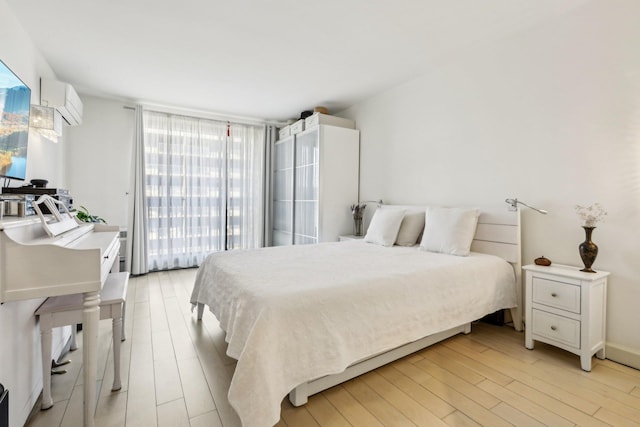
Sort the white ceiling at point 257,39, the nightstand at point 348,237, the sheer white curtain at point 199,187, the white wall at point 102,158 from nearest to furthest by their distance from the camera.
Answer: the white ceiling at point 257,39 → the nightstand at point 348,237 → the white wall at point 102,158 → the sheer white curtain at point 199,187

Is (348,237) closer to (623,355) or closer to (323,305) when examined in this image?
(323,305)

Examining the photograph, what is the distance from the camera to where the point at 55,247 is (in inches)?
48.0

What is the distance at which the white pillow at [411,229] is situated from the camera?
10.3 ft

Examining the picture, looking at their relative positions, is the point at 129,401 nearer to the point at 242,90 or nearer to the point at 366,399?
the point at 366,399

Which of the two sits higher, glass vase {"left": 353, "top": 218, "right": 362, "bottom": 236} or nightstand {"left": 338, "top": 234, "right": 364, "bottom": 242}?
glass vase {"left": 353, "top": 218, "right": 362, "bottom": 236}

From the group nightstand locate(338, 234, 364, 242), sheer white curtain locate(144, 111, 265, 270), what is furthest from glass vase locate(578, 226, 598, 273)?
sheer white curtain locate(144, 111, 265, 270)

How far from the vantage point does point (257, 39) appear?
2.65m

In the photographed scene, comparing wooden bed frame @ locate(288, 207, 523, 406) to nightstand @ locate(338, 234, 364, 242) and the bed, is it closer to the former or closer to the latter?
the bed

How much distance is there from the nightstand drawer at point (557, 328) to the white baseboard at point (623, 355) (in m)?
0.37

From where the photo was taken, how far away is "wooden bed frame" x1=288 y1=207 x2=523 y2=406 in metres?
1.89

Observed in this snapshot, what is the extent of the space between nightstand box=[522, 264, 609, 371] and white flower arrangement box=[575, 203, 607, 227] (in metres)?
0.35

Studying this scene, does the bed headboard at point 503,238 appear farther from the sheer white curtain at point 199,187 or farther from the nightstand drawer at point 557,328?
the sheer white curtain at point 199,187

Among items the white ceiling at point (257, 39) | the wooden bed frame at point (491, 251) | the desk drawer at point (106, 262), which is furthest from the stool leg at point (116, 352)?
the white ceiling at point (257, 39)

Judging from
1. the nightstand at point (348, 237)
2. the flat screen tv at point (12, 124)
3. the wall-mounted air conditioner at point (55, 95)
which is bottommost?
the nightstand at point (348, 237)
